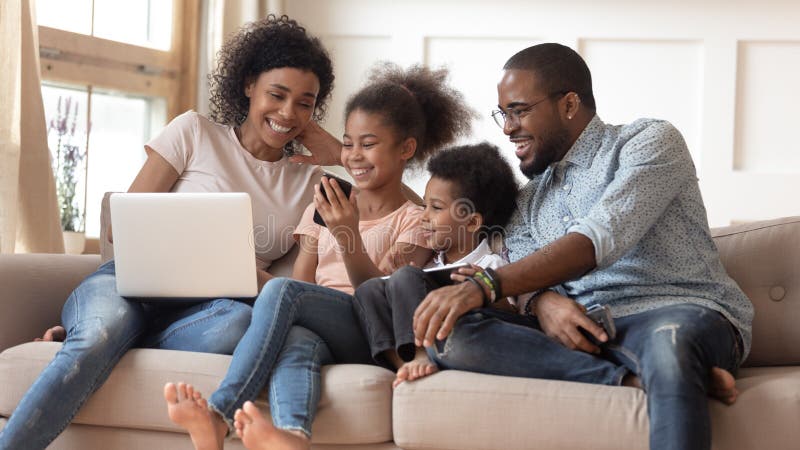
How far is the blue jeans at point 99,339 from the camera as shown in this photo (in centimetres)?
190

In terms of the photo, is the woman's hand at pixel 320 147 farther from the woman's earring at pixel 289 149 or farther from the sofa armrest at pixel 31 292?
the sofa armrest at pixel 31 292

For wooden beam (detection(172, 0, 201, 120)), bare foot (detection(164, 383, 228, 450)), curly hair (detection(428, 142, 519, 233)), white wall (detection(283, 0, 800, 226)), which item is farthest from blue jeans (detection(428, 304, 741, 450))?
wooden beam (detection(172, 0, 201, 120))

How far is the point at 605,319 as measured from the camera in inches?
75.0

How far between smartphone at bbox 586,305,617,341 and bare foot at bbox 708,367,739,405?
20cm

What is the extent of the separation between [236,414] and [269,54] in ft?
3.96

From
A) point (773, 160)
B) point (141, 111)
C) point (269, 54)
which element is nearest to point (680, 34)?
point (773, 160)

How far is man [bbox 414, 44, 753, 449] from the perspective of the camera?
182cm

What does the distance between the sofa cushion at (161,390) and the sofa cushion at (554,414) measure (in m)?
0.06

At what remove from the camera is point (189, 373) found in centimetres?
200

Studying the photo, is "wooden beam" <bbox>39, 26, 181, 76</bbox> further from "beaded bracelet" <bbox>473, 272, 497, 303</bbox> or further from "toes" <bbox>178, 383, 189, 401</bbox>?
"beaded bracelet" <bbox>473, 272, 497, 303</bbox>

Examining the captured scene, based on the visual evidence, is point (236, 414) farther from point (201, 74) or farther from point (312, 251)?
point (201, 74)

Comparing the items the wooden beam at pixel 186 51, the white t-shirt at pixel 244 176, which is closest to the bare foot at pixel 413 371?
the white t-shirt at pixel 244 176

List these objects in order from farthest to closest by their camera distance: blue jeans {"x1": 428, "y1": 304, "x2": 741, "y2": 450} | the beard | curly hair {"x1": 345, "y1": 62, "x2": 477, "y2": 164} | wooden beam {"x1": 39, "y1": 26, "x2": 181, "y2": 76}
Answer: wooden beam {"x1": 39, "y1": 26, "x2": 181, "y2": 76}
curly hair {"x1": 345, "y1": 62, "x2": 477, "y2": 164}
the beard
blue jeans {"x1": 428, "y1": 304, "x2": 741, "y2": 450}

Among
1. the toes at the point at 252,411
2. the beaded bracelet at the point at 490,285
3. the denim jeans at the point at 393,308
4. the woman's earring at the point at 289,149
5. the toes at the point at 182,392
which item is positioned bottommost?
the toes at the point at 252,411
